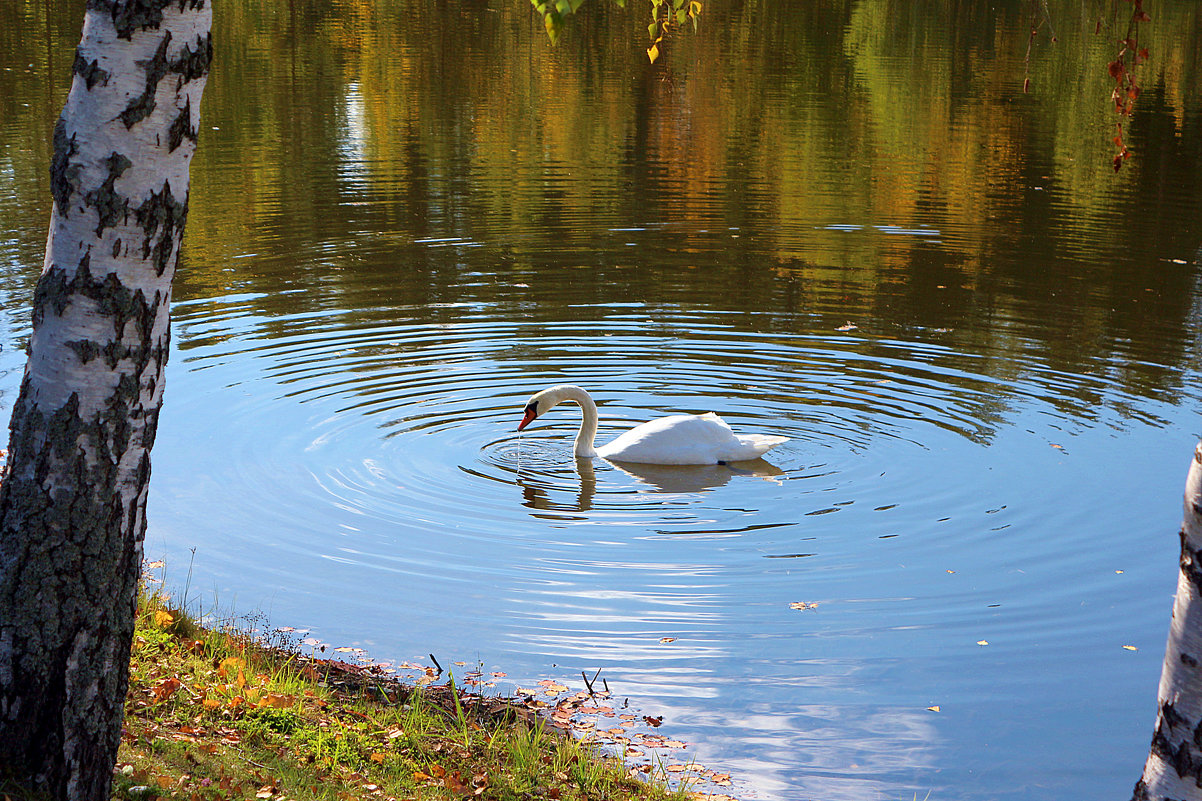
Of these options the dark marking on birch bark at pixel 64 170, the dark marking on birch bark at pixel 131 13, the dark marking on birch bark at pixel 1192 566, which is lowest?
the dark marking on birch bark at pixel 1192 566

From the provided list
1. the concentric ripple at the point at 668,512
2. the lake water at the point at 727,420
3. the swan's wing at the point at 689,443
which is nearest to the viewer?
the lake water at the point at 727,420

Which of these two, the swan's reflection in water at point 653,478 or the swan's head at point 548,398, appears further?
the swan's head at point 548,398

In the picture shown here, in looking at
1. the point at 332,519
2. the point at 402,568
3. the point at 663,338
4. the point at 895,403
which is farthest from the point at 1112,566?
the point at 663,338

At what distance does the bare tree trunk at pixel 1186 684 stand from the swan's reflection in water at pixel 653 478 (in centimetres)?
755

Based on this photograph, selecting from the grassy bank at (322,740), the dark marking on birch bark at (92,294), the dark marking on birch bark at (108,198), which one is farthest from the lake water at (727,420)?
the dark marking on birch bark at (108,198)

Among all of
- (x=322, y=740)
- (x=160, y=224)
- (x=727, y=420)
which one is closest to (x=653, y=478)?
(x=727, y=420)

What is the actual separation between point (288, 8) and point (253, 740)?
59.6 m

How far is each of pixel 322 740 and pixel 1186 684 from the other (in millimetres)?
4134

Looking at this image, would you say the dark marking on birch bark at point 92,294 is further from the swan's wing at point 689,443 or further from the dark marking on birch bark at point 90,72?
the swan's wing at point 689,443

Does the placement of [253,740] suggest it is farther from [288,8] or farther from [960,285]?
[288,8]

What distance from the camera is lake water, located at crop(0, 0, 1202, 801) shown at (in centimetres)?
788

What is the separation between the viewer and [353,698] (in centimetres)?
698

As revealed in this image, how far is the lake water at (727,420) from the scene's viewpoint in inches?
310

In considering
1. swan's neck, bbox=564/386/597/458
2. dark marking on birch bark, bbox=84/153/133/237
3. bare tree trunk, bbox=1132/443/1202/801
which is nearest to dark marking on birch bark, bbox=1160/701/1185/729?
bare tree trunk, bbox=1132/443/1202/801
